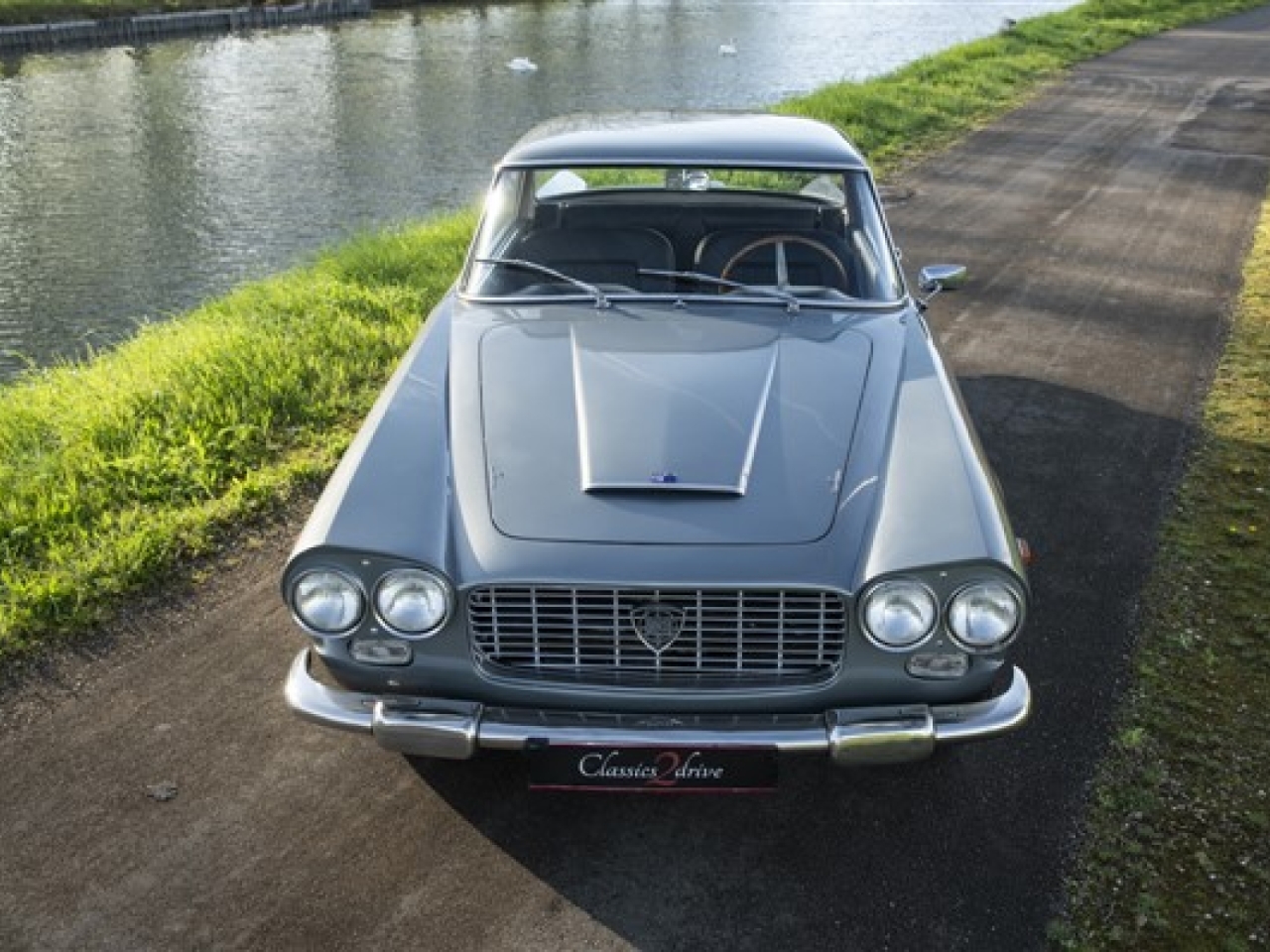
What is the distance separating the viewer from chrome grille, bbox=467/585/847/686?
2.83 metres

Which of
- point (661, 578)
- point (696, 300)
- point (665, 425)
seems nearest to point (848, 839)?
point (661, 578)

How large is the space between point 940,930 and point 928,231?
7.68m

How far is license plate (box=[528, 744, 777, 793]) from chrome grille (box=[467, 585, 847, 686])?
0.58 ft

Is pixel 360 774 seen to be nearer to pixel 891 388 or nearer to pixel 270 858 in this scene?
pixel 270 858

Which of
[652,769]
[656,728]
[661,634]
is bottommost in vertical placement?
[652,769]

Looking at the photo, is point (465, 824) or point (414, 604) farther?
point (465, 824)

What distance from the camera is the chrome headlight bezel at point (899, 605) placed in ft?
9.29

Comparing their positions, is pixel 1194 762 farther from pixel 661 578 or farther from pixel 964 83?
pixel 964 83

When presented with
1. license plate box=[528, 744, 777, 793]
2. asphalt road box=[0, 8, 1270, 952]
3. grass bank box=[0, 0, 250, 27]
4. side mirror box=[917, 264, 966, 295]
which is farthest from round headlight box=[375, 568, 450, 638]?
grass bank box=[0, 0, 250, 27]

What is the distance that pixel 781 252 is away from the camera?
14.1 ft

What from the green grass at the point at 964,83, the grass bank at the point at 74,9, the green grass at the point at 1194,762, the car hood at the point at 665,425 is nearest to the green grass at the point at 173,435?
the car hood at the point at 665,425

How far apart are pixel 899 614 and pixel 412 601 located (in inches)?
47.3

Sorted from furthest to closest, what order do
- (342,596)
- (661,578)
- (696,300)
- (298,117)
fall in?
(298,117)
(696,300)
(342,596)
(661,578)

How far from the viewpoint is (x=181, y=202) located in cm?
1380
